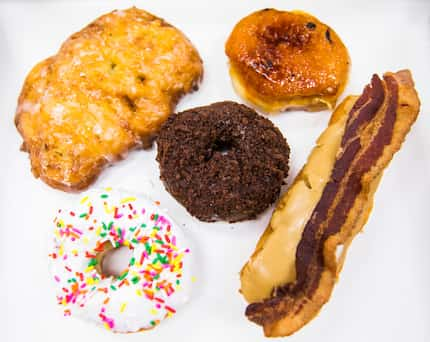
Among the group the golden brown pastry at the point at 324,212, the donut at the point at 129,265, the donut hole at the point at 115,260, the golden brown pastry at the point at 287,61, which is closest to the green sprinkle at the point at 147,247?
the donut at the point at 129,265

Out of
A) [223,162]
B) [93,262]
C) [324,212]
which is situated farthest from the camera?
[93,262]

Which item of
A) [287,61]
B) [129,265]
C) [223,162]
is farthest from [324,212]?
[129,265]

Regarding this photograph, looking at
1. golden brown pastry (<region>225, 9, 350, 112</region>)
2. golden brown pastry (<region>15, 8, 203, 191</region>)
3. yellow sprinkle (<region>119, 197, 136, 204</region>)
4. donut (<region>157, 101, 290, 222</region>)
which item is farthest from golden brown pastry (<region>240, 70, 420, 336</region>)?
golden brown pastry (<region>15, 8, 203, 191</region>)

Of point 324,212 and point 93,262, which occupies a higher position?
point 324,212

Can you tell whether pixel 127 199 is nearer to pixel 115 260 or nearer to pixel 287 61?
pixel 115 260

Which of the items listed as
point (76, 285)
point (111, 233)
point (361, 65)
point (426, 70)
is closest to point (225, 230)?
point (111, 233)
